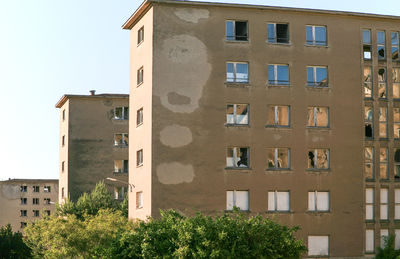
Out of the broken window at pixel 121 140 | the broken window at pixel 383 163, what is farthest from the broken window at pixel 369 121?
the broken window at pixel 121 140

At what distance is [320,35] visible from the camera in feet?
182

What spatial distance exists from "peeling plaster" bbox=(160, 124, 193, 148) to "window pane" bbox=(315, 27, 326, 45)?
1198cm

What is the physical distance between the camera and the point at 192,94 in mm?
52438

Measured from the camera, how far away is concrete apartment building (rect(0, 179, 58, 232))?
5832 inches

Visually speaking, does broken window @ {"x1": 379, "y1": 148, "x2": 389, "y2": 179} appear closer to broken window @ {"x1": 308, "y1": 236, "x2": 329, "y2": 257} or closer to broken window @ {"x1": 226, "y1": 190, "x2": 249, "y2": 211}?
broken window @ {"x1": 308, "y1": 236, "x2": 329, "y2": 257}

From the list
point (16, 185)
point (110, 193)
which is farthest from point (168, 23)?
point (16, 185)

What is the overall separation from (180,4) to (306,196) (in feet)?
53.2

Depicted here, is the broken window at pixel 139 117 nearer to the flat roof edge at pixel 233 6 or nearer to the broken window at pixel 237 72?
the broken window at pixel 237 72

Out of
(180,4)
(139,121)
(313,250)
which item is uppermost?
(180,4)

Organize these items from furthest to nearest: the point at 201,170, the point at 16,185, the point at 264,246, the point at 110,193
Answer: the point at 16,185 < the point at 110,193 < the point at 201,170 < the point at 264,246

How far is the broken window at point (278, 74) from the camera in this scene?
54.3 meters

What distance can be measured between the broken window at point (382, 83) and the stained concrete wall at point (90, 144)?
34977mm

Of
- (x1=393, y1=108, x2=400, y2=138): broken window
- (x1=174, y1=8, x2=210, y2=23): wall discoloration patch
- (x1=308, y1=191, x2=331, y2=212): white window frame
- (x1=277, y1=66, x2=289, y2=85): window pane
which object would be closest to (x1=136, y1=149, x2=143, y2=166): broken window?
(x1=174, y1=8, x2=210, y2=23): wall discoloration patch

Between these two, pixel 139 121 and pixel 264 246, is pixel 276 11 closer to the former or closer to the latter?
pixel 139 121
